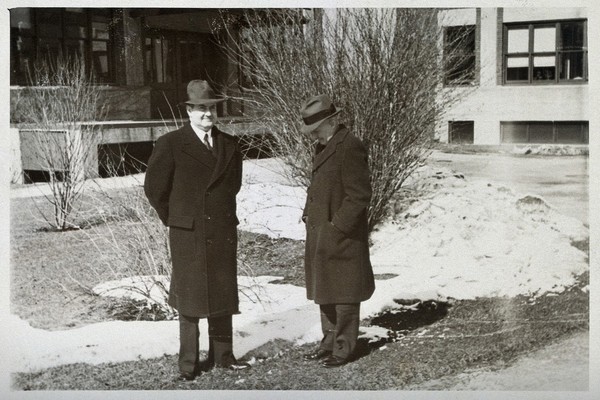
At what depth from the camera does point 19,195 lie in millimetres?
5797

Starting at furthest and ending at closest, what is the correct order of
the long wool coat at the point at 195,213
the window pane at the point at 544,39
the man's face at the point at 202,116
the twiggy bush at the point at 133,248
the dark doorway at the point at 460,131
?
the dark doorway at the point at 460,131
the window pane at the point at 544,39
the twiggy bush at the point at 133,248
the man's face at the point at 202,116
the long wool coat at the point at 195,213

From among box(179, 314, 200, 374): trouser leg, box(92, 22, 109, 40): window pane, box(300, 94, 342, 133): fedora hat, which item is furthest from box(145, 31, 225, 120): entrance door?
box(179, 314, 200, 374): trouser leg

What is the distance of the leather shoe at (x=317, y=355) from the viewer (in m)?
5.24

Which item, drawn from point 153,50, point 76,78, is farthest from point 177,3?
point 76,78

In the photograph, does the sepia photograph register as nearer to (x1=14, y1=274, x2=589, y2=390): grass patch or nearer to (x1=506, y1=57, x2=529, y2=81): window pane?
(x1=14, y1=274, x2=589, y2=390): grass patch

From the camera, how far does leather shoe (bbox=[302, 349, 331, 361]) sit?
5242mm

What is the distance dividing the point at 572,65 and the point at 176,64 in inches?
115

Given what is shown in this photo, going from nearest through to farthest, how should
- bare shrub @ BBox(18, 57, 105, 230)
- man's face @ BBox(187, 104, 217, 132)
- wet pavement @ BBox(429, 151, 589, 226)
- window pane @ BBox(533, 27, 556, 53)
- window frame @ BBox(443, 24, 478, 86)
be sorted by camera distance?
man's face @ BBox(187, 104, 217, 132)
wet pavement @ BBox(429, 151, 589, 226)
bare shrub @ BBox(18, 57, 105, 230)
window pane @ BBox(533, 27, 556, 53)
window frame @ BBox(443, 24, 478, 86)

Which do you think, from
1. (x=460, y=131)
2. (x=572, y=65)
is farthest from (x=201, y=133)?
(x=572, y=65)

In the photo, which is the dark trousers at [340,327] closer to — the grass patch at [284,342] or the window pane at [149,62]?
the grass patch at [284,342]

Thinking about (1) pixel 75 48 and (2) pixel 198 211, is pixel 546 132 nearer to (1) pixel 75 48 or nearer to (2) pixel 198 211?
(2) pixel 198 211

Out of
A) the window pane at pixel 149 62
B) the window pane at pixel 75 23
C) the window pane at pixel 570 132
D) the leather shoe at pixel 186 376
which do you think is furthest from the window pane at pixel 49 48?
the window pane at pixel 570 132

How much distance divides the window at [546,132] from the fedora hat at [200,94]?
2.40 m

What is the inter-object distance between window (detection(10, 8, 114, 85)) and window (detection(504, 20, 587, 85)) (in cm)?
312
